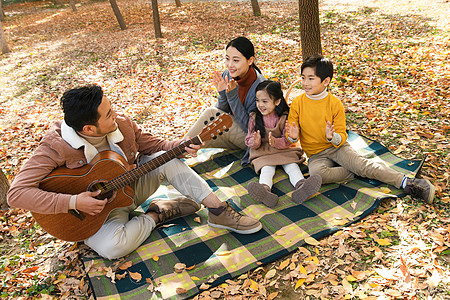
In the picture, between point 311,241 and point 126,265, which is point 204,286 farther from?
point 311,241

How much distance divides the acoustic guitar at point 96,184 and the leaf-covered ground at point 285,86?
0.46 metres

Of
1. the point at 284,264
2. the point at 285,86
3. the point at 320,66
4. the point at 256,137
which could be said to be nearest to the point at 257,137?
the point at 256,137

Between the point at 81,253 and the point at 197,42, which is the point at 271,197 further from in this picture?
the point at 197,42

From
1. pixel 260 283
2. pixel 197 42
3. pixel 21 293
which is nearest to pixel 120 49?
pixel 197 42

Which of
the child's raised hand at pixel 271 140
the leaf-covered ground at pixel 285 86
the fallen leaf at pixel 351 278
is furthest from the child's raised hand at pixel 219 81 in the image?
the fallen leaf at pixel 351 278

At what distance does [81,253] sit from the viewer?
10.7 ft

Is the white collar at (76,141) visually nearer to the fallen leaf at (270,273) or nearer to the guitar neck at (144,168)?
the guitar neck at (144,168)

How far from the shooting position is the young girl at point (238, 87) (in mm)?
3877

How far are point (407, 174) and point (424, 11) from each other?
28.4ft

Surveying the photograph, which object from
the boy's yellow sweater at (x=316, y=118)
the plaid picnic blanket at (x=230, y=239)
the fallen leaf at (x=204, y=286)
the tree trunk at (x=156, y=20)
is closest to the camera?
the fallen leaf at (x=204, y=286)

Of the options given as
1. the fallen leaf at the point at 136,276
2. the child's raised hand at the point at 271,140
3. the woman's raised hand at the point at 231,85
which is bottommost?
the fallen leaf at the point at 136,276

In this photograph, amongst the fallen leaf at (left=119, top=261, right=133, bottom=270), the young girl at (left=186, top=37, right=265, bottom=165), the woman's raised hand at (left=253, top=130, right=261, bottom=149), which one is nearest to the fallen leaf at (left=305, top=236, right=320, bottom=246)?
the woman's raised hand at (left=253, top=130, right=261, bottom=149)

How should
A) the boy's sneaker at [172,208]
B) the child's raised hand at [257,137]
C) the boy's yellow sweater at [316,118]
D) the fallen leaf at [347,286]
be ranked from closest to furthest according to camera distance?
the fallen leaf at [347,286], the boy's sneaker at [172,208], the boy's yellow sweater at [316,118], the child's raised hand at [257,137]

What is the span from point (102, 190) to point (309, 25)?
14.2 ft
